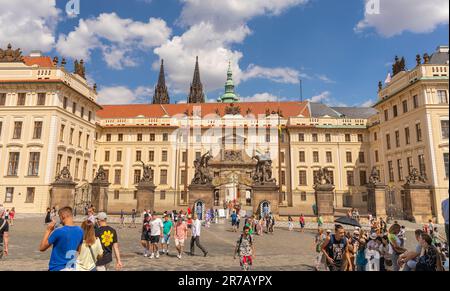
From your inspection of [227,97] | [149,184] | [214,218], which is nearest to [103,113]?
[227,97]

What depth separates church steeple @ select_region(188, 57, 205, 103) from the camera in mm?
84125

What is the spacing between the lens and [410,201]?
79.2ft

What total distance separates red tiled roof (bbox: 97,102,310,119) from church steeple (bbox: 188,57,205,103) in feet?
92.8

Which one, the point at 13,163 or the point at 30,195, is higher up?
the point at 13,163

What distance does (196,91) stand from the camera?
280 feet

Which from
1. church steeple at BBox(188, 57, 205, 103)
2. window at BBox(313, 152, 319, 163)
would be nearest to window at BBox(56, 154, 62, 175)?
window at BBox(313, 152, 319, 163)

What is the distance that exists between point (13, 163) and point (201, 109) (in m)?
29.7

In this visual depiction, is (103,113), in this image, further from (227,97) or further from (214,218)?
(214,218)

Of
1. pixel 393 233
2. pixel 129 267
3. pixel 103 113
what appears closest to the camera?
pixel 393 233

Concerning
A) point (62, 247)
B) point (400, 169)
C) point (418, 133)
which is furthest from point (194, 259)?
point (400, 169)

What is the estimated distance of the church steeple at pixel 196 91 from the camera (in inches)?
3312

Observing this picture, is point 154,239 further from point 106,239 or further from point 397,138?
point 397,138
